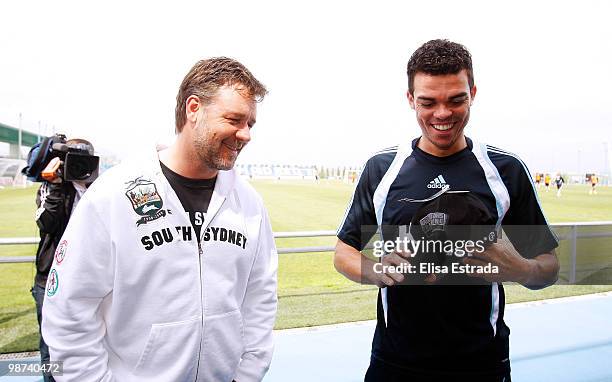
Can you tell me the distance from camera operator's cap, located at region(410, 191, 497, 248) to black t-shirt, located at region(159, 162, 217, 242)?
0.77 metres

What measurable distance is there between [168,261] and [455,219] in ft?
3.35

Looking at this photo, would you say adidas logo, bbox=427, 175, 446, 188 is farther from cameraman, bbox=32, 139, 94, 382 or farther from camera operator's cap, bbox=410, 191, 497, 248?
cameraman, bbox=32, 139, 94, 382

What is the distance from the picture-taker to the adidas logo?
5.41ft

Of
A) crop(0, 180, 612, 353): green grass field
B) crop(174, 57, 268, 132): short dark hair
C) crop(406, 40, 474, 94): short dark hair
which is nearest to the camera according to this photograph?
crop(174, 57, 268, 132): short dark hair

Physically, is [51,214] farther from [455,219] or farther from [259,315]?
[455,219]

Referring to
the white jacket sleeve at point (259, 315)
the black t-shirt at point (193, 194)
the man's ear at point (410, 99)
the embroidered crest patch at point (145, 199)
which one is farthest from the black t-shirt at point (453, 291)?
the embroidered crest patch at point (145, 199)

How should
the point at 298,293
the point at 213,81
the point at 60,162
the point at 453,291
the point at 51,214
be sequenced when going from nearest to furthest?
the point at 213,81
the point at 453,291
the point at 51,214
the point at 60,162
the point at 298,293

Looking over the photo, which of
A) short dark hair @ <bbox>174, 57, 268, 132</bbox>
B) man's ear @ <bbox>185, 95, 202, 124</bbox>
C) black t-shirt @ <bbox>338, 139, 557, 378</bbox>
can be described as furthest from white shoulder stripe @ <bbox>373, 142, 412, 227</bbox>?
man's ear @ <bbox>185, 95, 202, 124</bbox>

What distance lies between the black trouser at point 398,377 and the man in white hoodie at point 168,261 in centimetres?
49

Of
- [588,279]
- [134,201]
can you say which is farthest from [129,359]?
[588,279]

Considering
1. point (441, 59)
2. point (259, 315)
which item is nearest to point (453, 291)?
point (259, 315)

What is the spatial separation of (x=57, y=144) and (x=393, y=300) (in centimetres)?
228

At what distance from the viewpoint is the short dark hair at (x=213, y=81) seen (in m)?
1.39

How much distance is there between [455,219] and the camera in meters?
1.59
